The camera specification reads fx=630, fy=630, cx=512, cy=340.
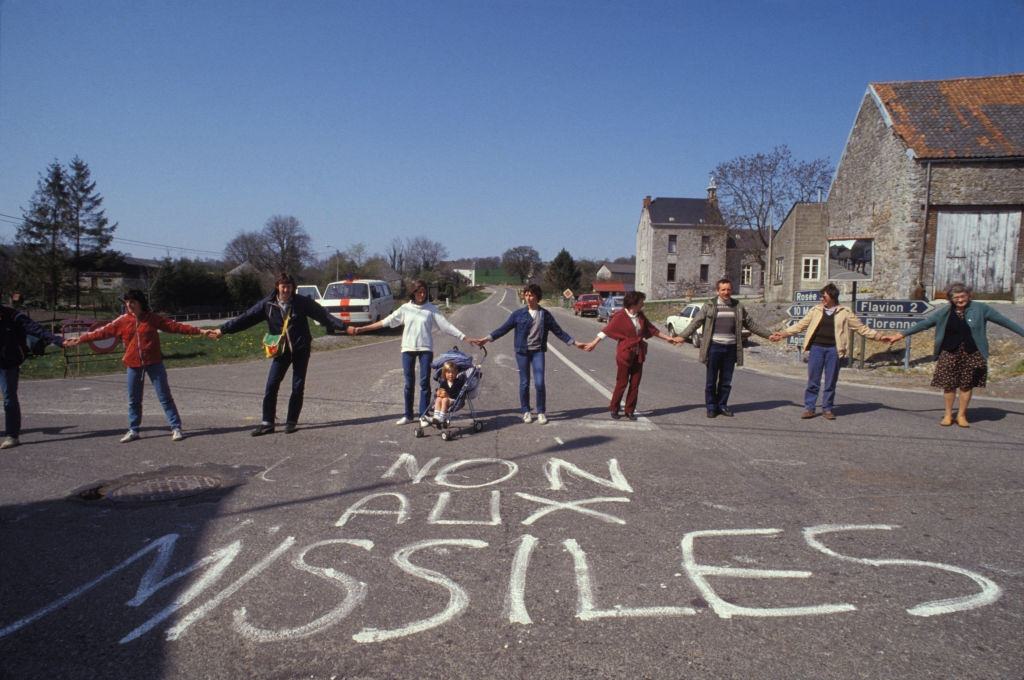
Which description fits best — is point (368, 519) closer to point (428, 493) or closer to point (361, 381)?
point (428, 493)

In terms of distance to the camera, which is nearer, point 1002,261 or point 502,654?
point 502,654

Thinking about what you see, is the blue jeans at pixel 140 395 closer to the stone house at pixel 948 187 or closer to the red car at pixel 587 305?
the stone house at pixel 948 187

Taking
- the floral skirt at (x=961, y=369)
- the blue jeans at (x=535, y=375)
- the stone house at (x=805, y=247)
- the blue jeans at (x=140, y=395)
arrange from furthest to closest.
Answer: the stone house at (x=805, y=247) → the blue jeans at (x=535, y=375) → the floral skirt at (x=961, y=369) → the blue jeans at (x=140, y=395)

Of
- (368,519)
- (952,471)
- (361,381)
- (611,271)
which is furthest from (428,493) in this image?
(611,271)

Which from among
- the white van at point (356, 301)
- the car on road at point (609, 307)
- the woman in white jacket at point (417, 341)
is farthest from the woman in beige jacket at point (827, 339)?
the car on road at point (609, 307)

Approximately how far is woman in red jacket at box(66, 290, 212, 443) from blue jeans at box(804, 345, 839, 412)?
8032 mm

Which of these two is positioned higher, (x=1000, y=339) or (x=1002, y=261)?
(x=1002, y=261)

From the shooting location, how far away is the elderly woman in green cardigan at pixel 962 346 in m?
8.01

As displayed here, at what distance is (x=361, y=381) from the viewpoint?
39.7 feet

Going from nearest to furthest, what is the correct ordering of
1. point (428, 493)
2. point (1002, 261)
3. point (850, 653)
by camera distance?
point (850, 653) → point (428, 493) → point (1002, 261)

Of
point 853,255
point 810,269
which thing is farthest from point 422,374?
point 810,269

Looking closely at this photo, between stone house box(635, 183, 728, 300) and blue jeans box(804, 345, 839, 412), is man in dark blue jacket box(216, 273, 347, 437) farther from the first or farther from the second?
stone house box(635, 183, 728, 300)

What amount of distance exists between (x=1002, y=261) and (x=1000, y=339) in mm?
7689

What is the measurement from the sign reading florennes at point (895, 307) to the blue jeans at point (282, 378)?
44.1 ft
